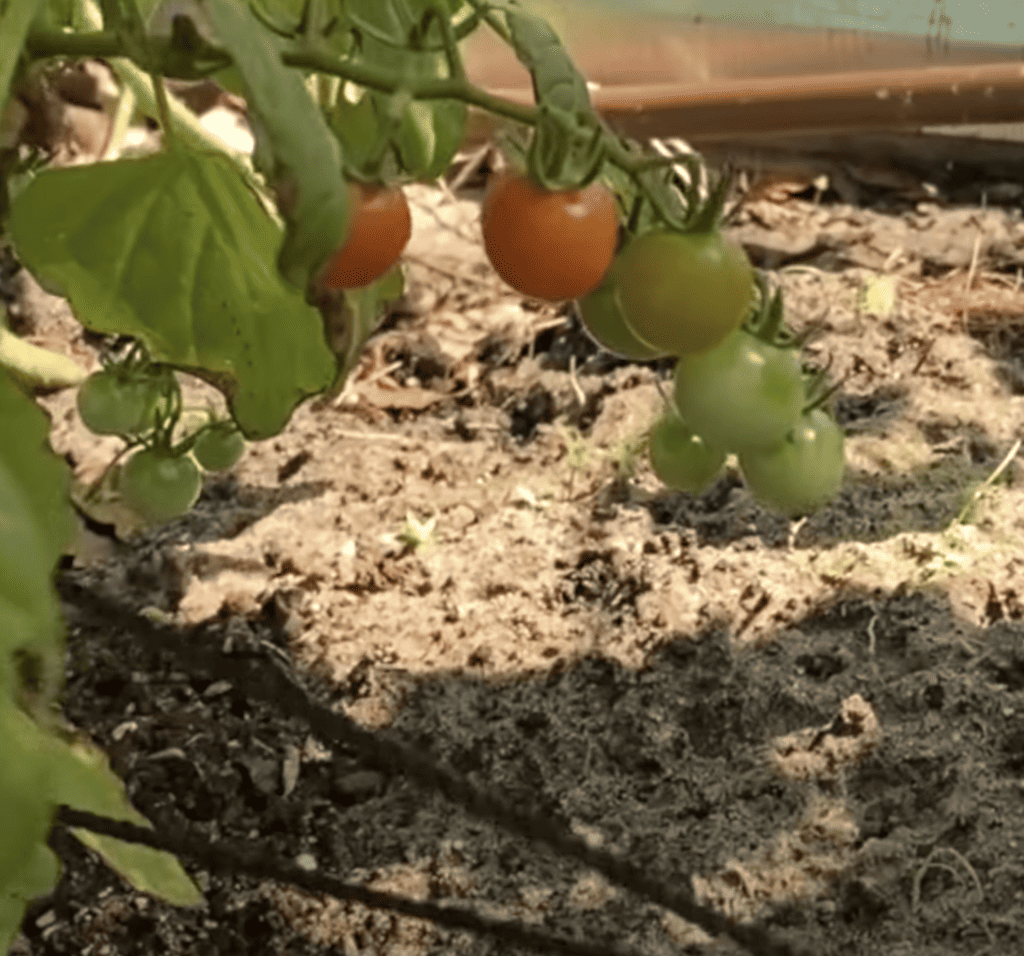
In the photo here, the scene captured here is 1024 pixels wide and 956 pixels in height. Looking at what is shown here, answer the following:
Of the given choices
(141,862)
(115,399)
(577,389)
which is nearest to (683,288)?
(115,399)

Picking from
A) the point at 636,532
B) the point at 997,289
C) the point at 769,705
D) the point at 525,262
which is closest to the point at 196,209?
the point at 525,262

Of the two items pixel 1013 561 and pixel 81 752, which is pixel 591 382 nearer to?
pixel 1013 561

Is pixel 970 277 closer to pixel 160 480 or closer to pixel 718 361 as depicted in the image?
pixel 160 480

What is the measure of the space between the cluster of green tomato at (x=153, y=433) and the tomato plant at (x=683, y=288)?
0.55m

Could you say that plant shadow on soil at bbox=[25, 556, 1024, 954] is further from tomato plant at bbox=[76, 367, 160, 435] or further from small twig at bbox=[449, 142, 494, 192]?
small twig at bbox=[449, 142, 494, 192]

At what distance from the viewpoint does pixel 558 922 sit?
4.26 ft

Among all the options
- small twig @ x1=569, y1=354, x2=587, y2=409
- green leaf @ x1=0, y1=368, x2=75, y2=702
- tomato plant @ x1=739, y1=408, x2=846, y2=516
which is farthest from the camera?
small twig @ x1=569, y1=354, x2=587, y2=409

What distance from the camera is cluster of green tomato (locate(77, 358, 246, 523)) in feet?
3.90

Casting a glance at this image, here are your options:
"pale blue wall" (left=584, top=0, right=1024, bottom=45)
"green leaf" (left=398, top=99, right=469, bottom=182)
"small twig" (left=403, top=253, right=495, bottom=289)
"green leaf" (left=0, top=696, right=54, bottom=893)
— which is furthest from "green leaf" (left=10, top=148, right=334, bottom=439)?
"pale blue wall" (left=584, top=0, right=1024, bottom=45)

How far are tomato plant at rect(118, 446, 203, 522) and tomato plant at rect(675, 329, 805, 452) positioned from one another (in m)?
0.54

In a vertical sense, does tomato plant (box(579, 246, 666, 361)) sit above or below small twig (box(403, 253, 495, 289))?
above

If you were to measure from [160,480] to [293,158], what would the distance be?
712 mm

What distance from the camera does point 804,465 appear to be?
0.87 metres

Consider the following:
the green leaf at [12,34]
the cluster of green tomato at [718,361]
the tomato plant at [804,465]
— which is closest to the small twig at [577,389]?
the cluster of green tomato at [718,361]
